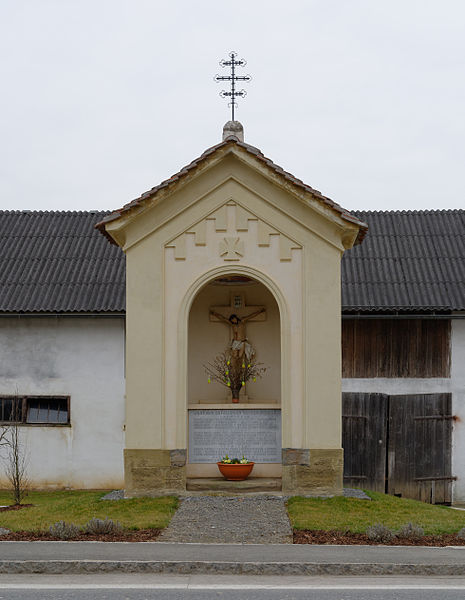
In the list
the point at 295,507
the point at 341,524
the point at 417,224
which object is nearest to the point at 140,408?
the point at 295,507

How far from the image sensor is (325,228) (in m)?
14.0

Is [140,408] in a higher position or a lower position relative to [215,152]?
lower

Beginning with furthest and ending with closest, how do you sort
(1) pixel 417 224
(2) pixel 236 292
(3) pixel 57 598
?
(1) pixel 417 224, (2) pixel 236 292, (3) pixel 57 598

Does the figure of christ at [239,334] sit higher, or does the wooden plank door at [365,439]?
the figure of christ at [239,334]

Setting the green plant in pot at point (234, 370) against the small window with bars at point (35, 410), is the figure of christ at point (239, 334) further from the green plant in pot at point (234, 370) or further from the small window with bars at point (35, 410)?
the small window with bars at point (35, 410)

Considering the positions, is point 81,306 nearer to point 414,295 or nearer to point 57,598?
Result: point 414,295

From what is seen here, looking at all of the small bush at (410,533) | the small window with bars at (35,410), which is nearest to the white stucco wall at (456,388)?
the small window with bars at (35,410)

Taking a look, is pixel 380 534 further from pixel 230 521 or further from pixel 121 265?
pixel 121 265

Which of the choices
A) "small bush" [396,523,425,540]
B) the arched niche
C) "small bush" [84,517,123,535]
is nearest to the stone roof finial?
the arched niche

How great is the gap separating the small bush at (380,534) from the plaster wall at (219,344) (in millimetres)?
5544

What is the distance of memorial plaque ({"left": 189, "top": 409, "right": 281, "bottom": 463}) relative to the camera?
1443cm

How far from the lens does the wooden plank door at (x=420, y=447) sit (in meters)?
18.6

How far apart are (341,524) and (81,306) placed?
29.8ft

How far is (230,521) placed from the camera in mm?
11969
